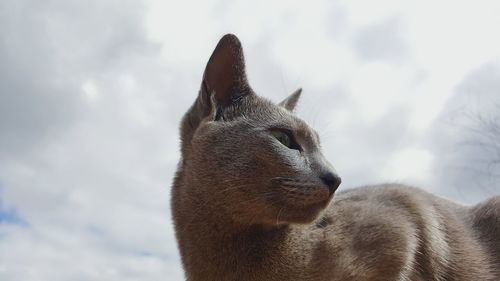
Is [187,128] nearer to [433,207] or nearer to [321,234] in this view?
[321,234]

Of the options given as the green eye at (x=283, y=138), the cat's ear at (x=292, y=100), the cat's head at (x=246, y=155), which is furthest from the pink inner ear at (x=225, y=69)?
the cat's ear at (x=292, y=100)

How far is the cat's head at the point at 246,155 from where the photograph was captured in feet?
8.74

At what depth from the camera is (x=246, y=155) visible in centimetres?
274

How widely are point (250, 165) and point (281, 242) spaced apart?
16.5 inches

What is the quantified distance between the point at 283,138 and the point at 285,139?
1 cm

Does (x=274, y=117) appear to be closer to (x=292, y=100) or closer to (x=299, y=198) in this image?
(x=299, y=198)

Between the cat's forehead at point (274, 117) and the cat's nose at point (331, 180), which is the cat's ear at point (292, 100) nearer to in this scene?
the cat's forehead at point (274, 117)

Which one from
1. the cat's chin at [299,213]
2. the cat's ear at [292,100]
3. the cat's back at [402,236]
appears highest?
the cat's ear at [292,100]

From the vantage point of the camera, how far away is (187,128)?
3.15 m

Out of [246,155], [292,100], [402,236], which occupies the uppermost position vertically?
[292,100]

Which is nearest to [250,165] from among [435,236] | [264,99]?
[264,99]

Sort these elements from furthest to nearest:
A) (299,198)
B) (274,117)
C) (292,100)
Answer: (292,100), (274,117), (299,198)

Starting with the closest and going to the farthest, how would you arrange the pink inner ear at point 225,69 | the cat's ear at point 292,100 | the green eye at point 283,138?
1. the green eye at point 283,138
2. the pink inner ear at point 225,69
3. the cat's ear at point 292,100

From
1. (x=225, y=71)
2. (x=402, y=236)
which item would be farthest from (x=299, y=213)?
(x=225, y=71)
